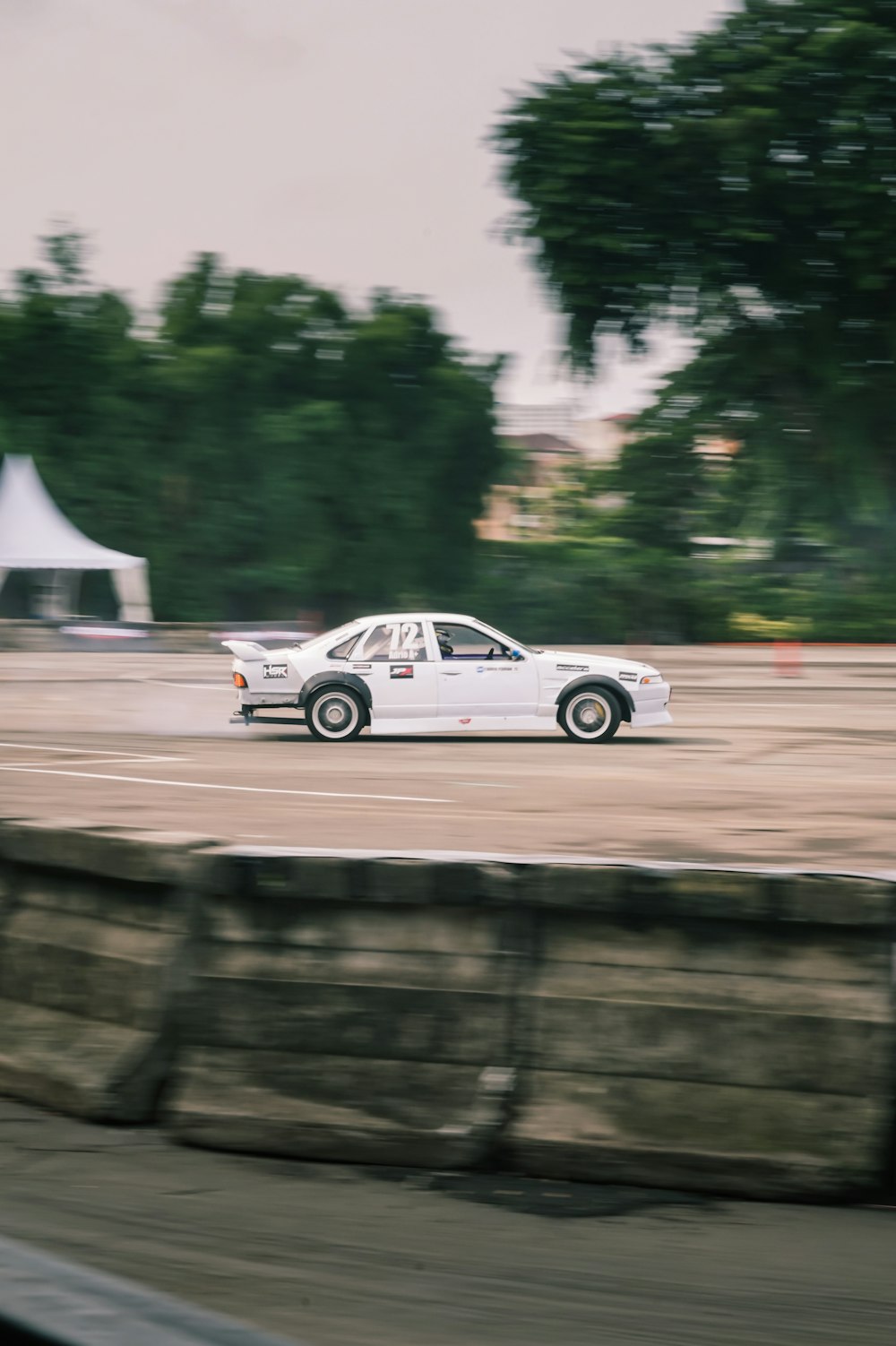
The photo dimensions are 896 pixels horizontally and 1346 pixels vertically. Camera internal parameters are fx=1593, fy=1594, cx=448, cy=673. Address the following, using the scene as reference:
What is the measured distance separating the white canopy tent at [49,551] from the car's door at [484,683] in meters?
24.3

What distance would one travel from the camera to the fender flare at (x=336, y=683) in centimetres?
1694

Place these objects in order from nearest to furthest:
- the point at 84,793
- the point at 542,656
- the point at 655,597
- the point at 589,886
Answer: the point at 589,886, the point at 84,793, the point at 542,656, the point at 655,597

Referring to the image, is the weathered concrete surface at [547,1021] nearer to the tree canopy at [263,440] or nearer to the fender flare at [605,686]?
the fender flare at [605,686]

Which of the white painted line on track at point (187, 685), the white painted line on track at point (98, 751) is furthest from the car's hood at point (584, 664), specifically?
the white painted line on track at point (187, 685)

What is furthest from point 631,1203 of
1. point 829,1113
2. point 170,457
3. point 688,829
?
point 170,457

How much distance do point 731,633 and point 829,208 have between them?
12.0 metres

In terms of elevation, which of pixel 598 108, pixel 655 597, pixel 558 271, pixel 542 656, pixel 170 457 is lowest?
pixel 542 656

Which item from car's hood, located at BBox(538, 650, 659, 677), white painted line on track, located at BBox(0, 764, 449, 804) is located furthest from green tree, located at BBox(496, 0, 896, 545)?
white painted line on track, located at BBox(0, 764, 449, 804)

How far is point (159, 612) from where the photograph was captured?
46906 millimetres

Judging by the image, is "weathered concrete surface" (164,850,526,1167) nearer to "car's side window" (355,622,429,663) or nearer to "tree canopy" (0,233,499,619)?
"car's side window" (355,622,429,663)

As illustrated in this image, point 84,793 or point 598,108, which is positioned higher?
point 598,108

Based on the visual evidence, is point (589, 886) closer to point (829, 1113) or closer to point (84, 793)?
point (829, 1113)

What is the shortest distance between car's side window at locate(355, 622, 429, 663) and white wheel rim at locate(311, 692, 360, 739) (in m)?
0.57

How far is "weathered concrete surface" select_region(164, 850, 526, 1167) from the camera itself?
14.9ft
